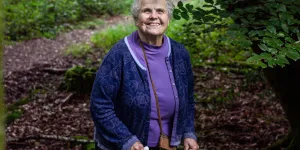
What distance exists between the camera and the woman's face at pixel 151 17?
2031 millimetres

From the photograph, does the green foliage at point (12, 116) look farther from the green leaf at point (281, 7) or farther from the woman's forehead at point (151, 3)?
the green leaf at point (281, 7)

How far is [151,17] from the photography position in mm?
2025

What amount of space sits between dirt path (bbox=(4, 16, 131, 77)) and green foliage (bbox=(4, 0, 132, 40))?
0.45 metres

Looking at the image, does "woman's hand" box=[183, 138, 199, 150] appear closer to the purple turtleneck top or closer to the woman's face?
the purple turtleneck top

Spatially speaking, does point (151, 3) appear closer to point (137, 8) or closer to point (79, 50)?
point (137, 8)

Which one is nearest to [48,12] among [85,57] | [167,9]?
[85,57]

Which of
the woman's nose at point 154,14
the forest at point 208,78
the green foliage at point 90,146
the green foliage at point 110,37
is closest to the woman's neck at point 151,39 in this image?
the woman's nose at point 154,14

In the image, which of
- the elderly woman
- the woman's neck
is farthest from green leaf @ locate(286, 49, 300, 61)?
the woman's neck

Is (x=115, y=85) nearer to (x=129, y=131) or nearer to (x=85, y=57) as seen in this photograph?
(x=129, y=131)

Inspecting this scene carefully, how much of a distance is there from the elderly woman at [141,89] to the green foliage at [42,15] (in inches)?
409

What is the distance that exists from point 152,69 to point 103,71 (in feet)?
0.82

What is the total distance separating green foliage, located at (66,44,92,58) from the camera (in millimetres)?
10812

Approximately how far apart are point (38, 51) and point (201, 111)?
654 cm

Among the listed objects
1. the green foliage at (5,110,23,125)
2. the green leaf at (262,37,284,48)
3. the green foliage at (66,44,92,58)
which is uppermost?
the green leaf at (262,37,284,48)
